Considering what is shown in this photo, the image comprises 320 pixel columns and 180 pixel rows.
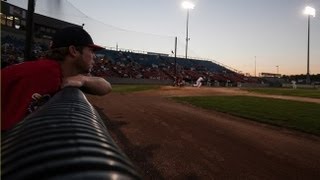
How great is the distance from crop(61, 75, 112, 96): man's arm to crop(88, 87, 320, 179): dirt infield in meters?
3.96

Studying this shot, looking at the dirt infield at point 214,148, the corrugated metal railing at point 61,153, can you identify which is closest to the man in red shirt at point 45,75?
the corrugated metal railing at point 61,153

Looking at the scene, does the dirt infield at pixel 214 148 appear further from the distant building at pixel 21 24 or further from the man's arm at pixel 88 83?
the distant building at pixel 21 24

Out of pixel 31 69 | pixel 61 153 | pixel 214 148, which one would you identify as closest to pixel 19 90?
pixel 31 69

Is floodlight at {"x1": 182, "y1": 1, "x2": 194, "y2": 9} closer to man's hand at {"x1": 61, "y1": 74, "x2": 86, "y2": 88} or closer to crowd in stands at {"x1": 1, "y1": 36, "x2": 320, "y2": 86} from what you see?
crowd in stands at {"x1": 1, "y1": 36, "x2": 320, "y2": 86}

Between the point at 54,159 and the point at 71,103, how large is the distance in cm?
120

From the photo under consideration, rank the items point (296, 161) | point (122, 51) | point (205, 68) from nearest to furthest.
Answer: point (296, 161)
point (122, 51)
point (205, 68)

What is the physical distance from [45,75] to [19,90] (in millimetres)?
198

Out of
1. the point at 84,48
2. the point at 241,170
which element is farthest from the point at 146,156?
the point at 84,48

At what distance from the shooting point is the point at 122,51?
87.6 meters

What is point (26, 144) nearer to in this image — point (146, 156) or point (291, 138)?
point (146, 156)

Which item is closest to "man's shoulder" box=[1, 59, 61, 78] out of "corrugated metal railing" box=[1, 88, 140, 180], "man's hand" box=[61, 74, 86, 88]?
"man's hand" box=[61, 74, 86, 88]

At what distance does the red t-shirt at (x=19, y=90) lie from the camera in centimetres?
276

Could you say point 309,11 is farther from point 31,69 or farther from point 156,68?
point 31,69

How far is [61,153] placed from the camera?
1321 mm
